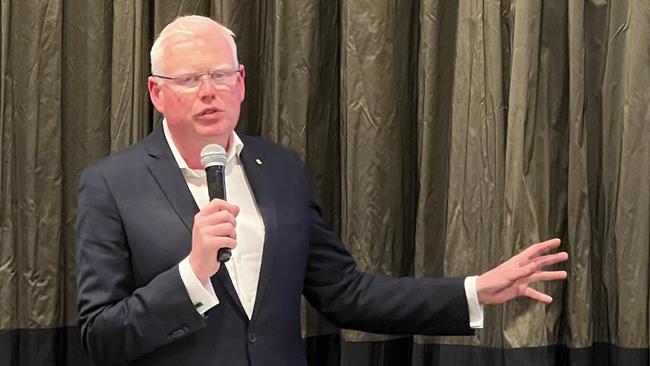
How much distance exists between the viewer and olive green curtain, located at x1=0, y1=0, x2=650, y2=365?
2.31m

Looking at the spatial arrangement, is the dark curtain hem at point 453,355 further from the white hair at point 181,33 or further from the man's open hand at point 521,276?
the white hair at point 181,33

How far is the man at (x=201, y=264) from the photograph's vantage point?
187cm

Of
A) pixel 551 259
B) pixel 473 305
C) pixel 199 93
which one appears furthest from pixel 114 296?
pixel 551 259

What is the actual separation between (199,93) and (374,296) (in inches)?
21.4

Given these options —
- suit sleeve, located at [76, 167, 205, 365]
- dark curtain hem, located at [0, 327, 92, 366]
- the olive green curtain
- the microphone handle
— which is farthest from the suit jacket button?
dark curtain hem, located at [0, 327, 92, 366]

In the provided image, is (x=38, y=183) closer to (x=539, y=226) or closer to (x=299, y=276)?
(x=299, y=276)

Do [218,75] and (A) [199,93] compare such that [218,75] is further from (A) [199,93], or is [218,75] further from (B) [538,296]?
(B) [538,296]

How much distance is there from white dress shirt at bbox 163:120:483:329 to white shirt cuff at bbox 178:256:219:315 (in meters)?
0.14

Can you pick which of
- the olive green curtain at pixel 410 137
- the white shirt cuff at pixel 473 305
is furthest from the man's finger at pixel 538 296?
the olive green curtain at pixel 410 137

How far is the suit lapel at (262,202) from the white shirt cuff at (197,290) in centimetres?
14

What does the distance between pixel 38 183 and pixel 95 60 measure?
1.08 ft

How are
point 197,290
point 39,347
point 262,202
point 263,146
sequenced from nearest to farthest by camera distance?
point 197,290, point 262,202, point 263,146, point 39,347

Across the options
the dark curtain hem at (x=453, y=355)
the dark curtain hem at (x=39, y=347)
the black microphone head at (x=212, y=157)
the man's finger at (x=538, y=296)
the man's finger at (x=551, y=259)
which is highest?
the black microphone head at (x=212, y=157)

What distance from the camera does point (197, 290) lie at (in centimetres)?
184
